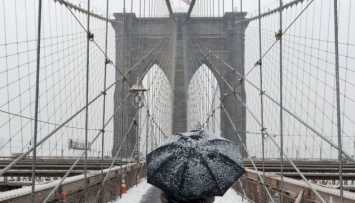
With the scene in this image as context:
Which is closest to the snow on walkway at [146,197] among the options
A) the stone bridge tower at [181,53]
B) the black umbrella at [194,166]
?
the black umbrella at [194,166]

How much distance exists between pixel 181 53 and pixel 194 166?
64.2 ft

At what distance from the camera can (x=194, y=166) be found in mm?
2482

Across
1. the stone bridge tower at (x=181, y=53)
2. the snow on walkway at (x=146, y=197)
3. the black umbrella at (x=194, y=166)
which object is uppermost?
the stone bridge tower at (x=181, y=53)

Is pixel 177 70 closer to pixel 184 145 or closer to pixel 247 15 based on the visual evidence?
pixel 247 15

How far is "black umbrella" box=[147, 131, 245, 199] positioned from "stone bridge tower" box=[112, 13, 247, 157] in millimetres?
16811

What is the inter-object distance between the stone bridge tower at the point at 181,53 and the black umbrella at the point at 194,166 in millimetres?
16811

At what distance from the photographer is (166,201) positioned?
2.21 meters

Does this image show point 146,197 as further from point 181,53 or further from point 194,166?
point 181,53

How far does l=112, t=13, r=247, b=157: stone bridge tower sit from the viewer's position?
20.6 metres

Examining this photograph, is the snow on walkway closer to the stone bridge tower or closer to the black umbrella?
the black umbrella

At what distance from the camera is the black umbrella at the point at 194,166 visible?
2.43 metres

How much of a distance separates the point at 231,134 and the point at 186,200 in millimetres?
26099

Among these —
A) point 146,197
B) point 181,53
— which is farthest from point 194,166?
point 181,53

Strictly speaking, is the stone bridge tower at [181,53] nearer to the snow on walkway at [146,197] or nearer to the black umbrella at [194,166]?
the snow on walkway at [146,197]
